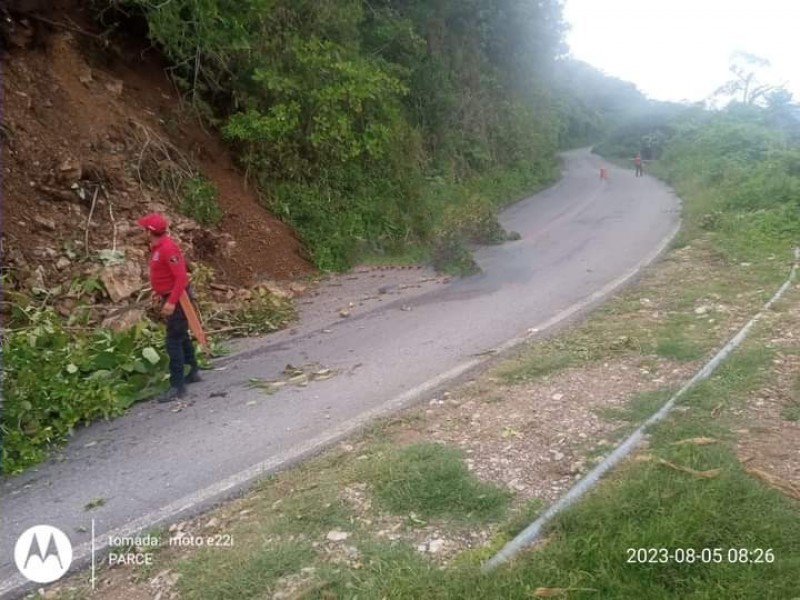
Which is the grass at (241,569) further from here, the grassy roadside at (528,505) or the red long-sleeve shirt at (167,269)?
the red long-sleeve shirt at (167,269)

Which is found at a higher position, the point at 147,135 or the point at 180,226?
the point at 147,135

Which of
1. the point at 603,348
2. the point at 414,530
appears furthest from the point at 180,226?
the point at 414,530

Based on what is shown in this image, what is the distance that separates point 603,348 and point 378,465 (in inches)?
127

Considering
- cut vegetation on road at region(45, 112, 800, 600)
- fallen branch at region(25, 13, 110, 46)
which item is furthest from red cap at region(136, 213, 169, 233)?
fallen branch at region(25, 13, 110, 46)

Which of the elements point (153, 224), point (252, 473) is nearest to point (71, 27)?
point (153, 224)

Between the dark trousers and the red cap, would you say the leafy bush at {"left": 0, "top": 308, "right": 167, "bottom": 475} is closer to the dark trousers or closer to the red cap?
the dark trousers

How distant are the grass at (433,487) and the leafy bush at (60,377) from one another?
288 centimetres

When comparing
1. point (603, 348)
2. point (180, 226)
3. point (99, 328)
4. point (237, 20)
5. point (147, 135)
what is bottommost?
point (603, 348)

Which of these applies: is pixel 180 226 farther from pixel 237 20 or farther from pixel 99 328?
pixel 237 20

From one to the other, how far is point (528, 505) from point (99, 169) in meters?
7.78

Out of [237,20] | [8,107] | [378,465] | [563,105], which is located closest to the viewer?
[378,465]

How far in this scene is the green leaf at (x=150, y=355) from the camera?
647cm

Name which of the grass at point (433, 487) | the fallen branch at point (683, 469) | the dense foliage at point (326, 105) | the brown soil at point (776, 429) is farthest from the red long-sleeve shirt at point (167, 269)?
the dense foliage at point (326, 105)

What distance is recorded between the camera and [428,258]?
1306 centimetres
